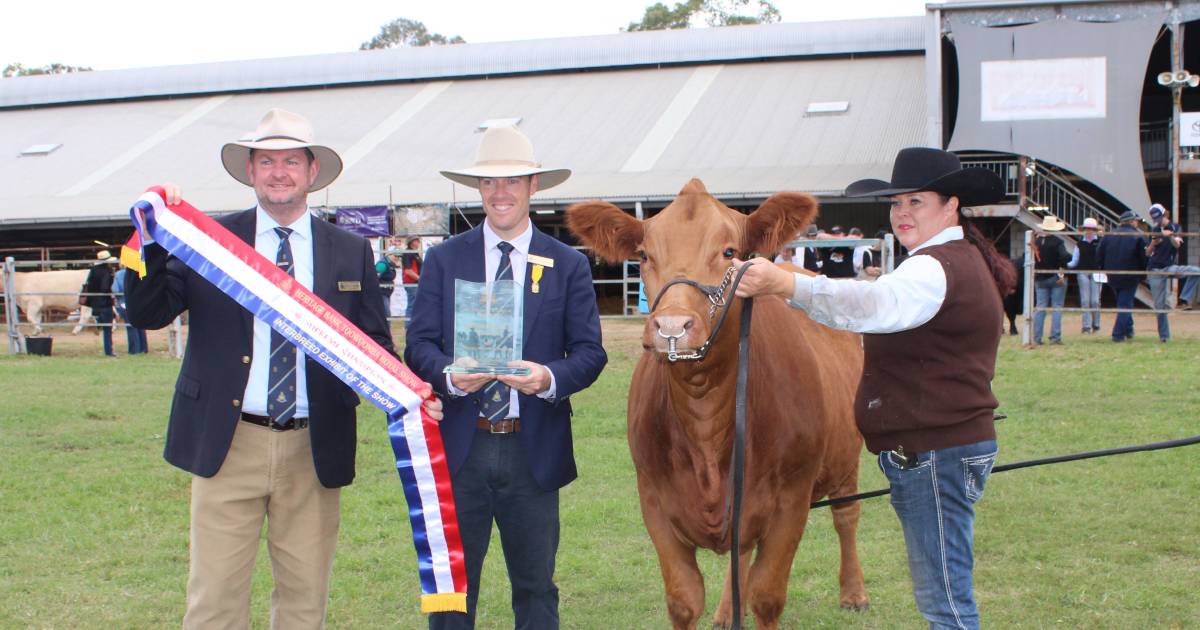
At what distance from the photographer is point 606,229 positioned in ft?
13.5

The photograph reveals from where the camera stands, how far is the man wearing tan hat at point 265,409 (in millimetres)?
3596

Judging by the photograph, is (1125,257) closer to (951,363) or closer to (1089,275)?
(1089,275)

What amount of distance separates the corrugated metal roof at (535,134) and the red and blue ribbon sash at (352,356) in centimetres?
1934

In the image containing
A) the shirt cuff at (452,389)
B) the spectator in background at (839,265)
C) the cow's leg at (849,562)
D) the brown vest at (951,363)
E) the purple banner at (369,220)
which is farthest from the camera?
the purple banner at (369,220)

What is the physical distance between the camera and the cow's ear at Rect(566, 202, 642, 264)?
160 inches

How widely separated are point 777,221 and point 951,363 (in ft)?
2.91

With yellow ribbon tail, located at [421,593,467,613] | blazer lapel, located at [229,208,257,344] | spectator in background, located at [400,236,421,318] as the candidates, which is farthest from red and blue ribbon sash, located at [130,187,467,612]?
spectator in background, located at [400,236,421,318]

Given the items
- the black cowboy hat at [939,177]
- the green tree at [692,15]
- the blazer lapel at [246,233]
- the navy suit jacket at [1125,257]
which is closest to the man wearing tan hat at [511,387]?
the blazer lapel at [246,233]

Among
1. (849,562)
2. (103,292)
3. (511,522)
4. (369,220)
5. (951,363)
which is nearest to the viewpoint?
(951,363)

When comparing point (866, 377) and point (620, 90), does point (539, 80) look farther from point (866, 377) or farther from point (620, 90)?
point (866, 377)

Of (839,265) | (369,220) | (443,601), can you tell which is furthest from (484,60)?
(443,601)

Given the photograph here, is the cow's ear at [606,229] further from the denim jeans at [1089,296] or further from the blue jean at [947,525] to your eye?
the denim jeans at [1089,296]

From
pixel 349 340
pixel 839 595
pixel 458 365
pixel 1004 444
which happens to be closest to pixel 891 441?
pixel 458 365

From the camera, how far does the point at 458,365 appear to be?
3.51 metres
